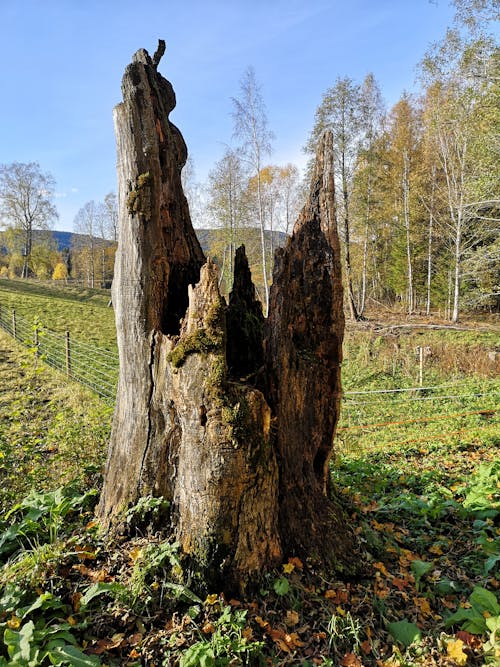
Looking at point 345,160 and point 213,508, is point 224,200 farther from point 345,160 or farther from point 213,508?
point 213,508

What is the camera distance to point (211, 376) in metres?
2.46

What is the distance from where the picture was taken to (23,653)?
6.12 ft

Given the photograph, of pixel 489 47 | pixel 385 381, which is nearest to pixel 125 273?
pixel 385 381

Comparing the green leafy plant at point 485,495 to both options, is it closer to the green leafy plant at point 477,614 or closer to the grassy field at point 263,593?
the grassy field at point 263,593

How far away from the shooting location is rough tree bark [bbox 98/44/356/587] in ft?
8.22

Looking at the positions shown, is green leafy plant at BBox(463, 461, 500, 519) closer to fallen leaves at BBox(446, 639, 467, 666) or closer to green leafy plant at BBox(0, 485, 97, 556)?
fallen leaves at BBox(446, 639, 467, 666)

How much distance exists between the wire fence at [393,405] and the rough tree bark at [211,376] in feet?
16.4

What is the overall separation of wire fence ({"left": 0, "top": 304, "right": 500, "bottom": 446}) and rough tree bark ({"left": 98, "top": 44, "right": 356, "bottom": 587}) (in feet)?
16.4

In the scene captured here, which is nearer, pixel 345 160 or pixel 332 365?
pixel 332 365

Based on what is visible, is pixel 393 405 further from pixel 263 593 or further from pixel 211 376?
pixel 211 376

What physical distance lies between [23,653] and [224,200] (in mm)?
23657

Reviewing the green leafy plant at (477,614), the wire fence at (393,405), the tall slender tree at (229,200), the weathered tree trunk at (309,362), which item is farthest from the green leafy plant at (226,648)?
the tall slender tree at (229,200)

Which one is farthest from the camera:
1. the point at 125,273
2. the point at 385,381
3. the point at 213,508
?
the point at 385,381

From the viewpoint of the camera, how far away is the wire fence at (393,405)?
9.23 m
